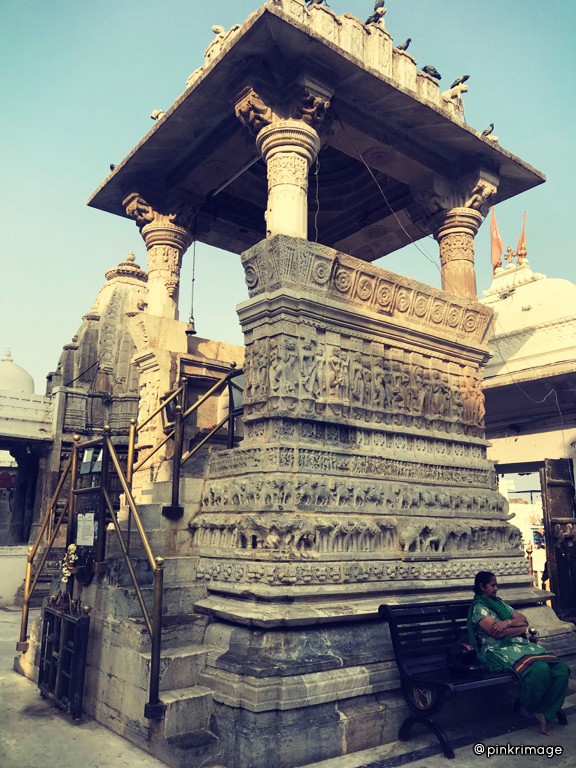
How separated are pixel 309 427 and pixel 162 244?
4.54 meters

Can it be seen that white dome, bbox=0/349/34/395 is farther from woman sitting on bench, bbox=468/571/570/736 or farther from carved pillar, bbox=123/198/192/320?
woman sitting on bench, bbox=468/571/570/736

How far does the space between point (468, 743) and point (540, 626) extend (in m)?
2.19

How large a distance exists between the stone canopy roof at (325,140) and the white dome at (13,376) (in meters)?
14.7

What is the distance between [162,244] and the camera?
9.33 metres

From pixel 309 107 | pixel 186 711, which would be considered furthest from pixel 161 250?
pixel 186 711

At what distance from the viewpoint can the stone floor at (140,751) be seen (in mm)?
4559

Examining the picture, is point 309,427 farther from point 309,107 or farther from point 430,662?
point 309,107

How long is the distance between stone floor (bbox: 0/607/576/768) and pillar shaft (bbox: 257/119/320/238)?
464cm

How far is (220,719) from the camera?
4684mm

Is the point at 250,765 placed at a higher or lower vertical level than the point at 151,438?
lower

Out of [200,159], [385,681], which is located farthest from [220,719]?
[200,159]

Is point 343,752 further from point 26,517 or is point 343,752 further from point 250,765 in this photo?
point 26,517

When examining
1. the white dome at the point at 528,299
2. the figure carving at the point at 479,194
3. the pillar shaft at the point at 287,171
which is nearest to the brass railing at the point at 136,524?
the pillar shaft at the point at 287,171

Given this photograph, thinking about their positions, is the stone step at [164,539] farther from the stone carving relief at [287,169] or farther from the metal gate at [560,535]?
the metal gate at [560,535]
